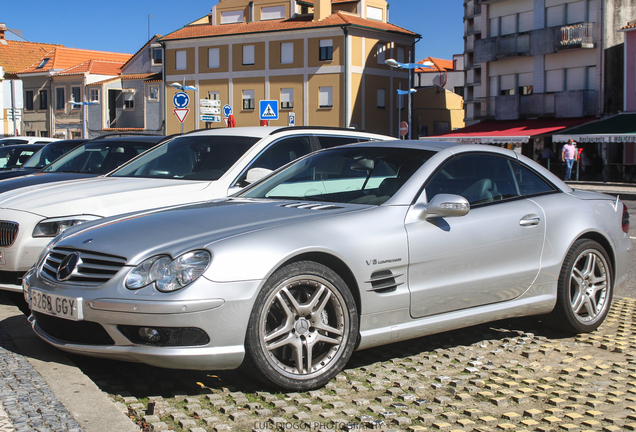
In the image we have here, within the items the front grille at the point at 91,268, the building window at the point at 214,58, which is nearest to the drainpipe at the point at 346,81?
the building window at the point at 214,58

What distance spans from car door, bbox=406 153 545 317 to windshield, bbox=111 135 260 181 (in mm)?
2678

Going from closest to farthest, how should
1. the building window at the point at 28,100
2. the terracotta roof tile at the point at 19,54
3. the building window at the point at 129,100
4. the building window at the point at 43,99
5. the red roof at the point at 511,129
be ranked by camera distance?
the red roof at the point at 511,129 < the building window at the point at 129,100 < the building window at the point at 43,99 < the building window at the point at 28,100 < the terracotta roof tile at the point at 19,54

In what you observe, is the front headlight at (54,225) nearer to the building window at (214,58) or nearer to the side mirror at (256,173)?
the side mirror at (256,173)

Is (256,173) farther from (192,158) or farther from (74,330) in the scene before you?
(74,330)

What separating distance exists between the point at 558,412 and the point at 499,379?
23.0 inches

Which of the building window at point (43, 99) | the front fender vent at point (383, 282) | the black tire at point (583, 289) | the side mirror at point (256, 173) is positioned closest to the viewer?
the front fender vent at point (383, 282)

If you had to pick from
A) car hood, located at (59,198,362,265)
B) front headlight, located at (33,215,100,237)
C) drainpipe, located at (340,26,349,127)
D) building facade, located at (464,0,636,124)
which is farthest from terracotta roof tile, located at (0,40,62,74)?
car hood, located at (59,198,362,265)

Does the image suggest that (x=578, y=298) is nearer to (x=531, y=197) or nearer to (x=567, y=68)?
(x=531, y=197)

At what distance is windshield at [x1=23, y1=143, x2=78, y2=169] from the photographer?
11.9 meters

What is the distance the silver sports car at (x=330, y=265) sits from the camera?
3.84 metres

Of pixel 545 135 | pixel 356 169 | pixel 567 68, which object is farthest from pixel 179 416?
pixel 567 68

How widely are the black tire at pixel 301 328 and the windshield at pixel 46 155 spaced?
8.85 metres

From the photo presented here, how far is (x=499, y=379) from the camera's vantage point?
14.4 feet

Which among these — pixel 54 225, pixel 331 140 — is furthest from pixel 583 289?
pixel 54 225
